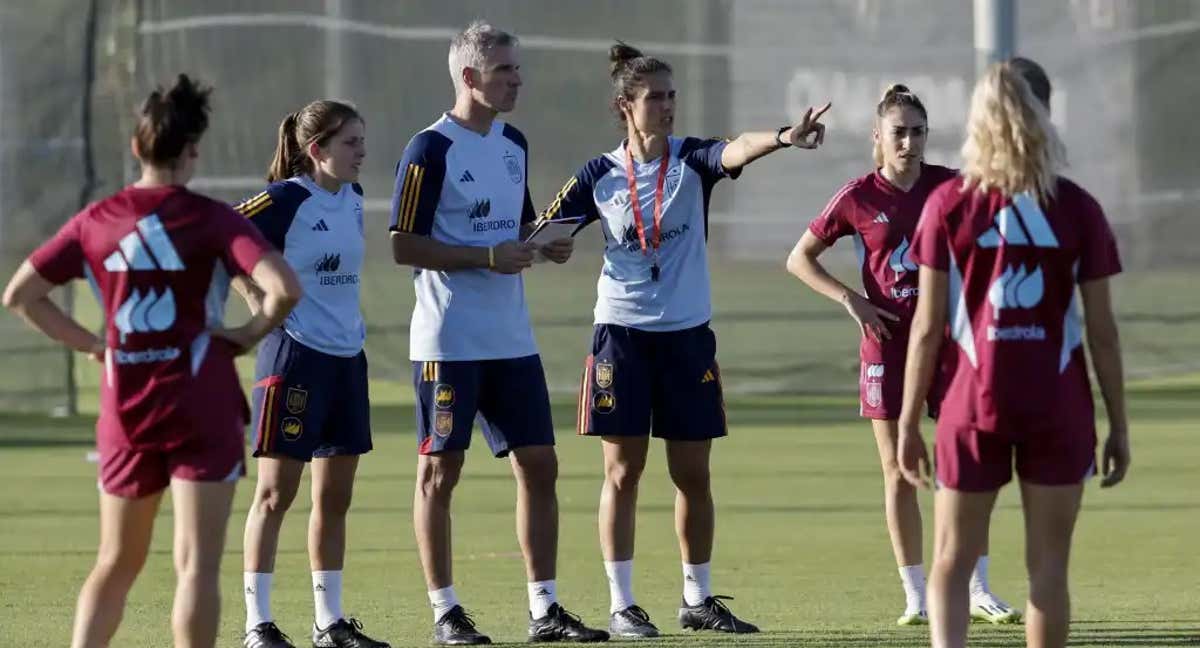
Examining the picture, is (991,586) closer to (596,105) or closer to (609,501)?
(609,501)

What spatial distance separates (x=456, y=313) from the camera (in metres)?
7.16

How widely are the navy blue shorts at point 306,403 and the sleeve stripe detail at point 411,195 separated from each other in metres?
0.47

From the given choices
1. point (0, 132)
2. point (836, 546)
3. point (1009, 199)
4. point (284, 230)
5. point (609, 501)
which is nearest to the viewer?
point (1009, 199)

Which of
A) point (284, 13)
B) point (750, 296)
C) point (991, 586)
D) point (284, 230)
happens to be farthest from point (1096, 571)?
point (284, 13)

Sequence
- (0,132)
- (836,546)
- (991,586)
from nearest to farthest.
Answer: (991,586)
(836,546)
(0,132)

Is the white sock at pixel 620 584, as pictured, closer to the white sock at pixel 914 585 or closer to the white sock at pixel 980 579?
the white sock at pixel 914 585

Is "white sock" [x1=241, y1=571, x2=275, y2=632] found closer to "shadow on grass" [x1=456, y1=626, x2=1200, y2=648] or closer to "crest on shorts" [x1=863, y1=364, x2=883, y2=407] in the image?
"shadow on grass" [x1=456, y1=626, x2=1200, y2=648]

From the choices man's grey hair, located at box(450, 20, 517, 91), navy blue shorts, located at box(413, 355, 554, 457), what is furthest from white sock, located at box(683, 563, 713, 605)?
man's grey hair, located at box(450, 20, 517, 91)

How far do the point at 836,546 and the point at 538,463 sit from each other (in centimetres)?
268

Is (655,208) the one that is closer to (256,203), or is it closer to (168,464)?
(256,203)

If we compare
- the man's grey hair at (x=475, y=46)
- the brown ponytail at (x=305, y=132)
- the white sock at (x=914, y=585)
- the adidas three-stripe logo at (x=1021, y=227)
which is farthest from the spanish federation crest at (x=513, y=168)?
the adidas three-stripe logo at (x=1021, y=227)

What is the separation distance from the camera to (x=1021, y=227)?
5.25 m

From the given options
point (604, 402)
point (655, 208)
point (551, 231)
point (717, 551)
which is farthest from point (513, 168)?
point (717, 551)

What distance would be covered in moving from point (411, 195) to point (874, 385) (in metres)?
1.67
